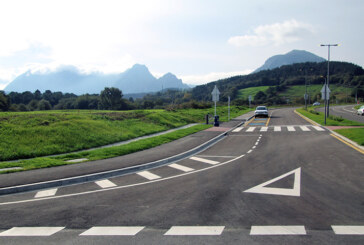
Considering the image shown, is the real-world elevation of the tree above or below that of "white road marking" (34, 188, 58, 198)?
above

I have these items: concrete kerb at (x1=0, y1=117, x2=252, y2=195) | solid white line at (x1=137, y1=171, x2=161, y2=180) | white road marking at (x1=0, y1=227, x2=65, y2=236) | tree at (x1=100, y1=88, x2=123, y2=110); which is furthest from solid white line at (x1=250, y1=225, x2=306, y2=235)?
tree at (x1=100, y1=88, x2=123, y2=110)

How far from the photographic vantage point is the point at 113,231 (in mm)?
5086

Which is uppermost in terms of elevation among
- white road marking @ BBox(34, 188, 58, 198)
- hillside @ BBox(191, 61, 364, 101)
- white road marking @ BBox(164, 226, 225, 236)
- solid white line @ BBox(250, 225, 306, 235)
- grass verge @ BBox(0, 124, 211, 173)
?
hillside @ BBox(191, 61, 364, 101)

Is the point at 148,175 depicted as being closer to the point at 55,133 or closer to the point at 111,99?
the point at 55,133

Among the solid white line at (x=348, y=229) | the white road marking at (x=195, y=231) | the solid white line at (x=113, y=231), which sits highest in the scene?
the solid white line at (x=348, y=229)

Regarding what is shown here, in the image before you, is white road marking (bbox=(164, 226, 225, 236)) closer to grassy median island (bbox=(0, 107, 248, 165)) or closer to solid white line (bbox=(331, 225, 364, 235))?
solid white line (bbox=(331, 225, 364, 235))

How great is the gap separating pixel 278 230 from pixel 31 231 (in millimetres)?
4381

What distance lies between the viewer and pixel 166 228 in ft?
16.9

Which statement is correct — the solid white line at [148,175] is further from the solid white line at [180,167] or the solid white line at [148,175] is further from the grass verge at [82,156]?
the grass verge at [82,156]

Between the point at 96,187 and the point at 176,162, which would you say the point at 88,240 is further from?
the point at 176,162

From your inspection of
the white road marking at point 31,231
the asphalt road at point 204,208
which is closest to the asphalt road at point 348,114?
the asphalt road at point 204,208

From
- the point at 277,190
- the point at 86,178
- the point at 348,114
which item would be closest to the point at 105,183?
the point at 86,178

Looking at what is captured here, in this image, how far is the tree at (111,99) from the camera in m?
72.4

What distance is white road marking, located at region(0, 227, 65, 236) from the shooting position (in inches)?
199
